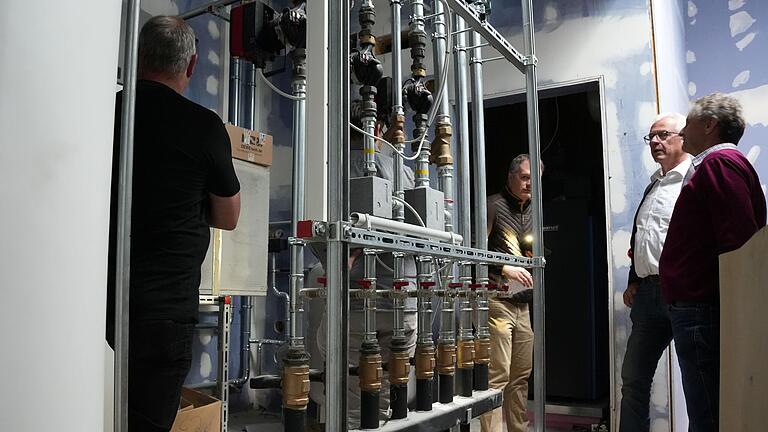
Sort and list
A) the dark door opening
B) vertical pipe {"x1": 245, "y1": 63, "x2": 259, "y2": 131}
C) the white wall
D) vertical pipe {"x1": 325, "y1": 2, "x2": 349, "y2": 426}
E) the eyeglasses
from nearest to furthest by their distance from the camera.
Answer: the white wall
vertical pipe {"x1": 325, "y1": 2, "x2": 349, "y2": 426}
the eyeglasses
vertical pipe {"x1": 245, "y1": 63, "x2": 259, "y2": 131}
the dark door opening

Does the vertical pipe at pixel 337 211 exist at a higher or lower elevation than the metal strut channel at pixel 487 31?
lower

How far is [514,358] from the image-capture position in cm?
293

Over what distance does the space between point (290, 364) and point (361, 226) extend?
337 mm

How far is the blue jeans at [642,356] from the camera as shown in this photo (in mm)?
2729

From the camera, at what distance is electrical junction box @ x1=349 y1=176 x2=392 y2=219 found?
143 centimetres

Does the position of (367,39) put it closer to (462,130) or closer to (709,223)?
(462,130)

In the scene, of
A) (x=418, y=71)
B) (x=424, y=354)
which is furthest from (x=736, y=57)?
(x=424, y=354)

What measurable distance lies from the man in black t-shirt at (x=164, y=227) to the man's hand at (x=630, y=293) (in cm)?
206

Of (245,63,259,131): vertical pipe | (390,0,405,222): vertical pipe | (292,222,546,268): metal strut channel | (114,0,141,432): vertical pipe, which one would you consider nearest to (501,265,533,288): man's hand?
(292,222,546,268): metal strut channel

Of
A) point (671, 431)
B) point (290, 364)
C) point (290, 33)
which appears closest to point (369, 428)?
point (290, 364)

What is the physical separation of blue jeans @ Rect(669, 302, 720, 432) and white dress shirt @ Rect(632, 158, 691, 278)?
1.87 ft

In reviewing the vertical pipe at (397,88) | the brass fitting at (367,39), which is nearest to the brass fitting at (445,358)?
the vertical pipe at (397,88)

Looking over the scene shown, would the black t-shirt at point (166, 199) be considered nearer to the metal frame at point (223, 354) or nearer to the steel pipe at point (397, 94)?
the steel pipe at point (397, 94)

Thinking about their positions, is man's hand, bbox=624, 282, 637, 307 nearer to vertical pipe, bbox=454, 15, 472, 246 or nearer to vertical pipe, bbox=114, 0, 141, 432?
vertical pipe, bbox=454, 15, 472, 246
